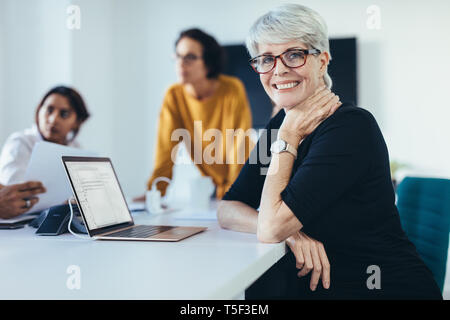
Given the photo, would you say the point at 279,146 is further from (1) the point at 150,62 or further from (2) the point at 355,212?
(1) the point at 150,62

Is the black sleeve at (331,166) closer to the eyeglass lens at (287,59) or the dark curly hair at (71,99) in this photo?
the eyeglass lens at (287,59)

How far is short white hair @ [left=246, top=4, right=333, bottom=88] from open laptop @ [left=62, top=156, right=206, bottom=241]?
0.61 metres

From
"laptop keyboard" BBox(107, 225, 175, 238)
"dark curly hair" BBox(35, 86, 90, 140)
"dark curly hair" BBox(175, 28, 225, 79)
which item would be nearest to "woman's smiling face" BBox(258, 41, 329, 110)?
"laptop keyboard" BBox(107, 225, 175, 238)

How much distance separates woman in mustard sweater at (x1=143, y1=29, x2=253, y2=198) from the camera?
2.46 meters

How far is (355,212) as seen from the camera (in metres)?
1.12

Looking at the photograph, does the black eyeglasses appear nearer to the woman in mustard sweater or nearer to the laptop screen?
the laptop screen

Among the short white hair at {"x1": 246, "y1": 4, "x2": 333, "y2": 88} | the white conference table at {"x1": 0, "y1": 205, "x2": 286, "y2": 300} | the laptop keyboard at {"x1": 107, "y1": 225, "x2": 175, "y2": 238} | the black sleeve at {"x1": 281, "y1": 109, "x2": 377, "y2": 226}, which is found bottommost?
the laptop keyboard at {"x1": 107, "y1": 225, "x2": 175, "y2": 238}

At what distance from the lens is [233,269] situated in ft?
2.70

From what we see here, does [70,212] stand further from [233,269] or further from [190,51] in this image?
[190,51]

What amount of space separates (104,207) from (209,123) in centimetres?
137

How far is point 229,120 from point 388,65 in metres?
2.14

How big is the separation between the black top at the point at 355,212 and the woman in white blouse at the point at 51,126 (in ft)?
5.04
